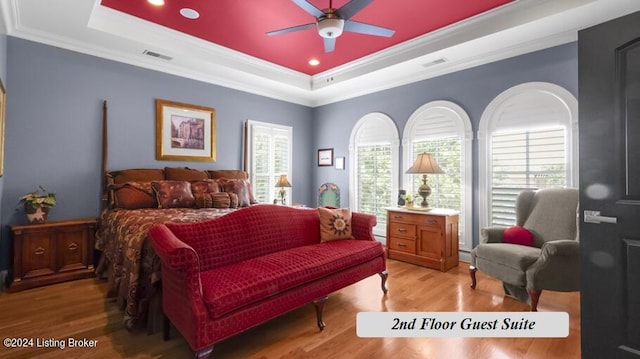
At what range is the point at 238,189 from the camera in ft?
13.4

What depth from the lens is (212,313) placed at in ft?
5.65

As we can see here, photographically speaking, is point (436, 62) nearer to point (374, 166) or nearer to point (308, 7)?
point (374, 166)

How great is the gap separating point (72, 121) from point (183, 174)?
1.34m

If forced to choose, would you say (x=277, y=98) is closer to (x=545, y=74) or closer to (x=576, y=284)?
(x=545, y=74)

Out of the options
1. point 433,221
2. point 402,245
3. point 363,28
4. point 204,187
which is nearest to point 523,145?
point 433,221

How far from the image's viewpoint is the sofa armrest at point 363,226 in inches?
121

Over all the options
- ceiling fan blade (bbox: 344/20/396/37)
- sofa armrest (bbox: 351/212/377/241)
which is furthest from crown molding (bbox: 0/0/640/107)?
sofa armrest (bbox: 351/212/377/241)

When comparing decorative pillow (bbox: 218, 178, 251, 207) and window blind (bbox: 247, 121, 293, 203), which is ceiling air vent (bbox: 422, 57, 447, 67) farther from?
decorative pillow (bbox: 218, 178, 251, 207)

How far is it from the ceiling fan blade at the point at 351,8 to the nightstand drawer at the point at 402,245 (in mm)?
2761

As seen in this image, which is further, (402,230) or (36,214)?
(402,230)

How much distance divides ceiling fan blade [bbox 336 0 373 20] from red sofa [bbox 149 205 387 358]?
1.76 meters

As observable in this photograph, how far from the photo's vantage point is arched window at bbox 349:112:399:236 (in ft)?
15.8

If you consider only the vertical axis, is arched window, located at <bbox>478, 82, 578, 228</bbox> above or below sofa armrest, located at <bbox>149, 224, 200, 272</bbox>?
above

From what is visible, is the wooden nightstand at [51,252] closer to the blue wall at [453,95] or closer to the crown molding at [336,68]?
the crown molding at [336,68]
